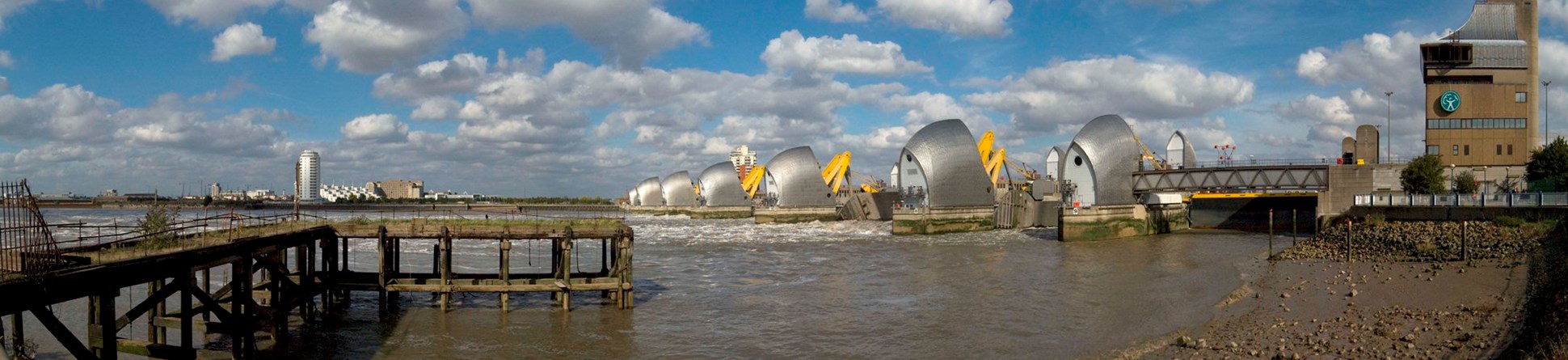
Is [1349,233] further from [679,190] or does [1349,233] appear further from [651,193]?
[651,193]

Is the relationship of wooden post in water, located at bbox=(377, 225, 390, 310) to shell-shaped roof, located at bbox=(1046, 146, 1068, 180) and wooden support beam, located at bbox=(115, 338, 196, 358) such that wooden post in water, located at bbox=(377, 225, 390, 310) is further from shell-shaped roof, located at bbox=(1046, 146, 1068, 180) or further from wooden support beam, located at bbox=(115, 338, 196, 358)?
shell-shaped roof, located at bbox=(1046, 146, 1068, 180)

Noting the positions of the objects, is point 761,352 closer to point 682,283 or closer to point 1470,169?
point 682,283

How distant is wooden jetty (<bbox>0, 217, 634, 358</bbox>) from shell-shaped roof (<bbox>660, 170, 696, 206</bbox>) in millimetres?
86286

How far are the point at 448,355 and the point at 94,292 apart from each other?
5.17m

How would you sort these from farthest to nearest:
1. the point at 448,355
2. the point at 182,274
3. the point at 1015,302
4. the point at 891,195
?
the point at 891,195 < the point at 1015,302 < the point at 448,355 < the point at 182,274

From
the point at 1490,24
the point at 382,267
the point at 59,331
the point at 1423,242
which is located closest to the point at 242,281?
the point at 382,267

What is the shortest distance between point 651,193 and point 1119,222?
85.8 metres

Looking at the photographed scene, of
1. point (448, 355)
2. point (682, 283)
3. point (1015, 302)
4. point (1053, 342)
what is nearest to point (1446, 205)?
point (1015, 302)

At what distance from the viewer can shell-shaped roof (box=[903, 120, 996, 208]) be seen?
59.3 metres

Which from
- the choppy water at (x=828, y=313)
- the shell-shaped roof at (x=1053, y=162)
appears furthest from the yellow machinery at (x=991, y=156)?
the choppy water at (x=828, y=313)

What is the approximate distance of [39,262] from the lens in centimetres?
1098

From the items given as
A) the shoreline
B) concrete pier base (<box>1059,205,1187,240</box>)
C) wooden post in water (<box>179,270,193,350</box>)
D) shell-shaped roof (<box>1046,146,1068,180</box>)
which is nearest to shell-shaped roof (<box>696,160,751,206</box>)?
shell-shaped roof (<box>1046,146,1068,180</box>)

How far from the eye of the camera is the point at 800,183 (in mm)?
78750

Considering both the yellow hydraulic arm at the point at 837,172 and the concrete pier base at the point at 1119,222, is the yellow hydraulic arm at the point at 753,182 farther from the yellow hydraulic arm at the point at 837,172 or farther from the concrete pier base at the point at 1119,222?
the concrete pier base at the point at 1119,222
